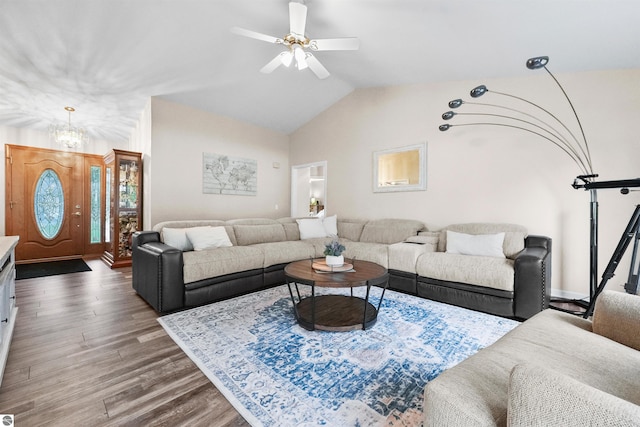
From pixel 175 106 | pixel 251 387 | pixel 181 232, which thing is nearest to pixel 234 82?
pixel 175 106

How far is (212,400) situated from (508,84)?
174 inches

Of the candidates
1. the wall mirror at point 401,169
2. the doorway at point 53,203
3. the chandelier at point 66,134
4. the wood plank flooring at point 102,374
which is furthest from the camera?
the doorway at point 53,203

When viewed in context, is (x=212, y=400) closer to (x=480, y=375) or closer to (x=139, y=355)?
(x=139, y=355)

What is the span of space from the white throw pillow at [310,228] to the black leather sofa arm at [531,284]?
275 centimetres

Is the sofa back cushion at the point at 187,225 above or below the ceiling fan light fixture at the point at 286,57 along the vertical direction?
below

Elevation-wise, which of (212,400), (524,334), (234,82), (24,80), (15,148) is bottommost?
(212,400)

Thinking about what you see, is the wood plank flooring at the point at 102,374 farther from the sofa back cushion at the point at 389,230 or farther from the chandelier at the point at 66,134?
the sofa back cushion at the point at 389,230

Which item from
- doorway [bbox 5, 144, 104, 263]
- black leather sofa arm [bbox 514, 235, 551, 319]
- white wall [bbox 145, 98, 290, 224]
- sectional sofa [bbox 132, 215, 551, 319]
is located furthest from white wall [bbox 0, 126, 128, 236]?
black leather sofa arm [bbox 514, 235, 551, 319]

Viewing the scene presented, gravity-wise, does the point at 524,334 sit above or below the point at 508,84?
below

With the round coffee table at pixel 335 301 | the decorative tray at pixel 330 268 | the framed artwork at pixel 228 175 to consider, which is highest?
the framed artwork at pixel 228 175

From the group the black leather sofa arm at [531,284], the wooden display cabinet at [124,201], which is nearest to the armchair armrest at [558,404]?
the black leather sofa arm at [531,284]

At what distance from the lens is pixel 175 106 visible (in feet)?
14.4

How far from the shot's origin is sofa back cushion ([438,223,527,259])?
305cm

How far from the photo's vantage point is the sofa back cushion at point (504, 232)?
3.05 meters
